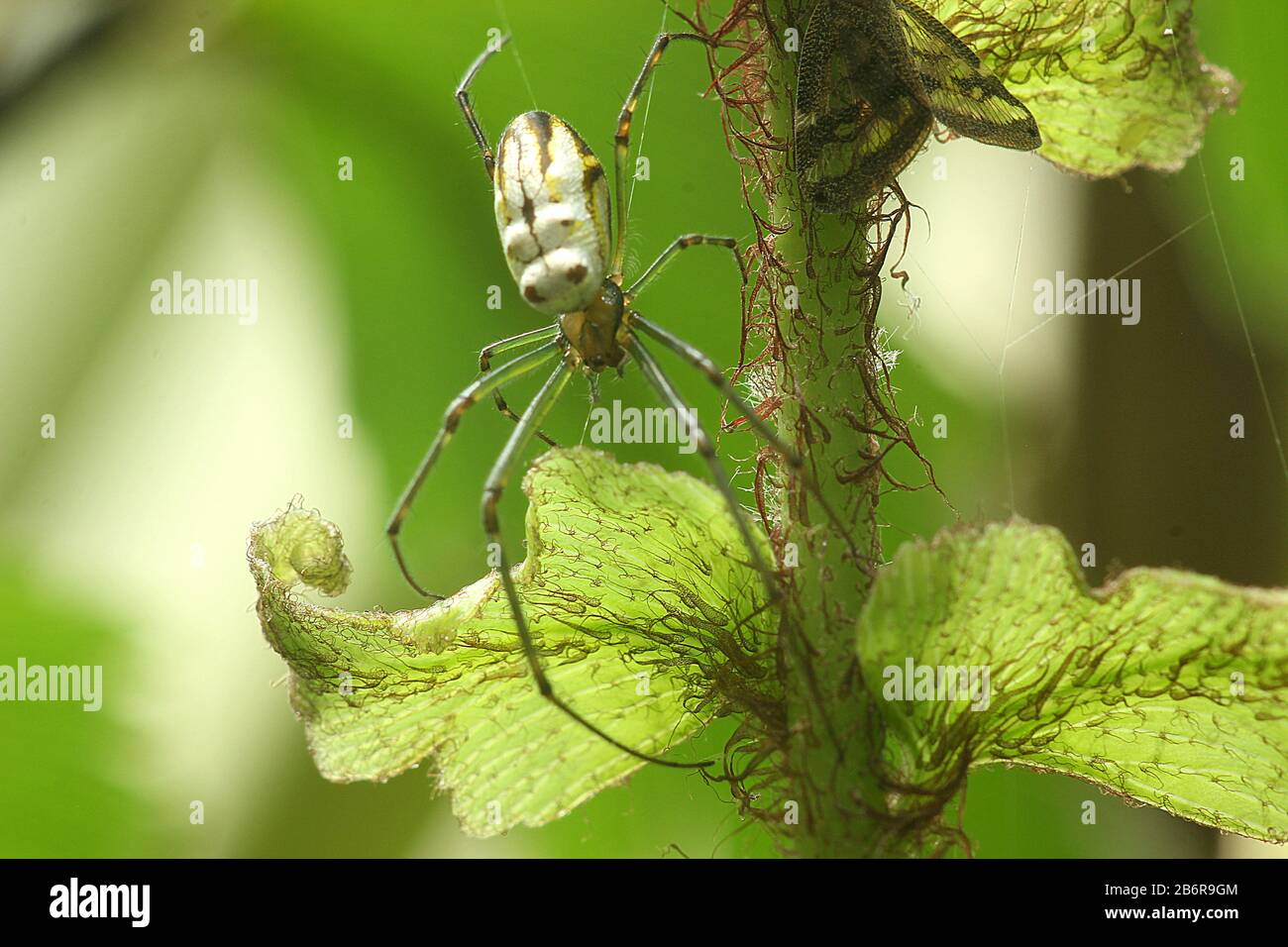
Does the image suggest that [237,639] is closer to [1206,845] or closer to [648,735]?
[648,735]

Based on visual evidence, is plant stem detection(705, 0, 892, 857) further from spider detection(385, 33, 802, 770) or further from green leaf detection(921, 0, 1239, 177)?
green leaf detection(921, 0, 1239, 177)

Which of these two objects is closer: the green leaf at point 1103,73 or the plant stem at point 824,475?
the plant stem at point 824,475

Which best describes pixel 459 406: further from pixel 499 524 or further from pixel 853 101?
pixel 853 101

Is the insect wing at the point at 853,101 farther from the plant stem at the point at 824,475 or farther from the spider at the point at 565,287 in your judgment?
the spider at the point at 565,287

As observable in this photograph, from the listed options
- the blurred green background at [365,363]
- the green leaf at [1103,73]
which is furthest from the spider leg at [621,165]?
the green leaf at [1103,73]

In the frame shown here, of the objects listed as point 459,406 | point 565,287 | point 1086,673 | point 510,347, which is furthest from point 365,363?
point 1086,673

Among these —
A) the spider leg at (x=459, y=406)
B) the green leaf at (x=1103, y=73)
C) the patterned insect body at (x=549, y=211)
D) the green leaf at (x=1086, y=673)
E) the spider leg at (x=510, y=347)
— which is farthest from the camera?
the spider leg at (x=510, y=347)
